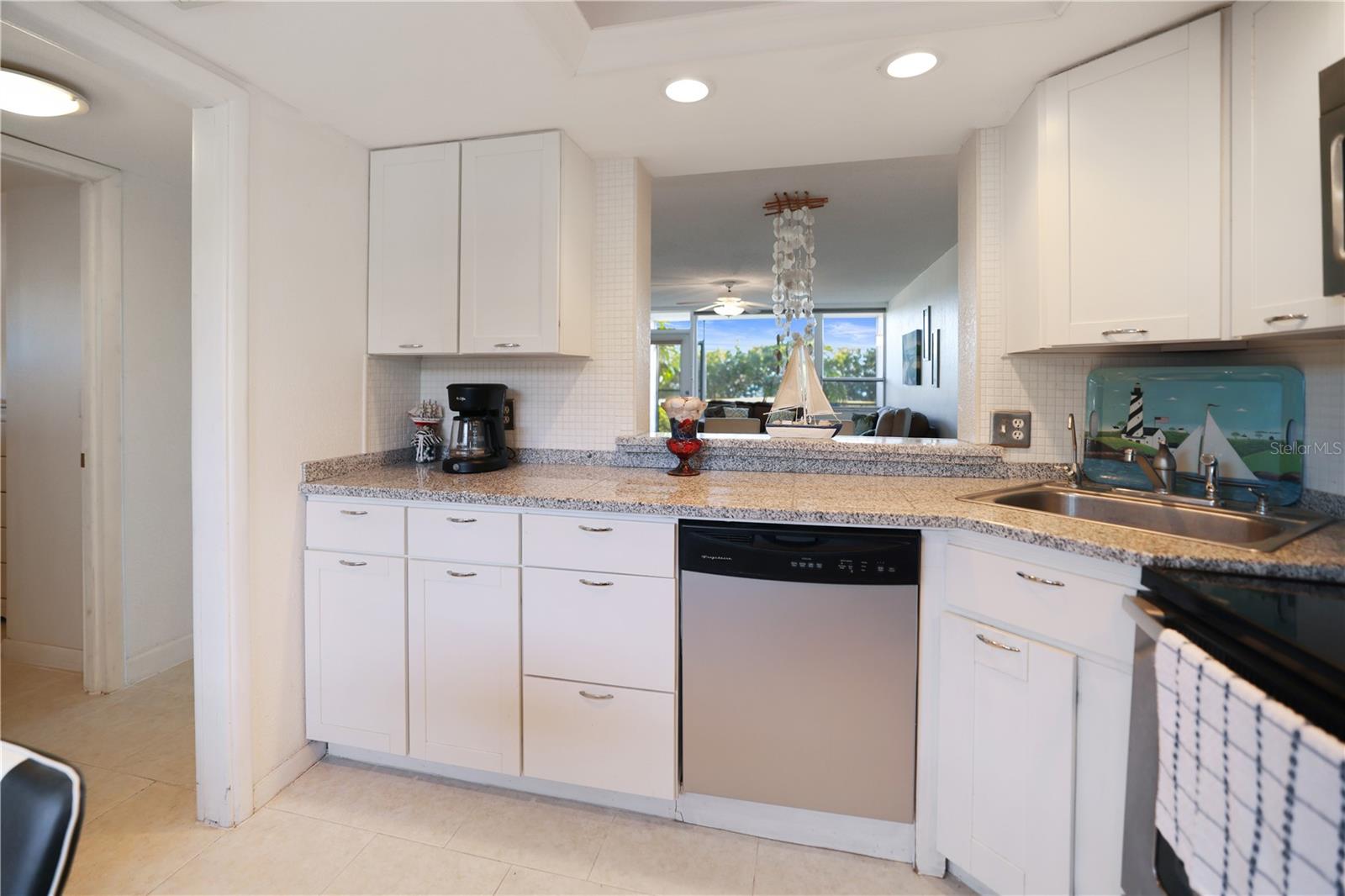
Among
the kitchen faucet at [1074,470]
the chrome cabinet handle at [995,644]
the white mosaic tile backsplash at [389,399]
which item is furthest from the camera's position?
the white mosaic tile backsplash at [389,399]

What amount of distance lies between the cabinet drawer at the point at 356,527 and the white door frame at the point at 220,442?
0.74 feet

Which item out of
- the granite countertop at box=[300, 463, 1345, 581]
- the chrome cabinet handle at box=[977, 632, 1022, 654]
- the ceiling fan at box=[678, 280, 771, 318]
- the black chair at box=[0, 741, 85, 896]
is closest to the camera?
the black chair at box=[0, 741, 85, 896]

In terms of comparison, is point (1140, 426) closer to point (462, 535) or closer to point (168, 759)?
point (462, 535)

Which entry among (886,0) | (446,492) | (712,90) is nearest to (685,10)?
(712,90)

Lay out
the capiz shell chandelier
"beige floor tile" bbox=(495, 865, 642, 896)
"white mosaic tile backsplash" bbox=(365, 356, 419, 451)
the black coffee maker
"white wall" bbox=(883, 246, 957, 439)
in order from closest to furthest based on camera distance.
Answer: "beige floor tile" bbox=(495, 865, 642, 896), the black coffee maker, "white mosaic tile backsplash" bbox=(365, 356, 419, 451), the capiz shell chandelier, "white wall" bbox=(883, 246, 957, 439)

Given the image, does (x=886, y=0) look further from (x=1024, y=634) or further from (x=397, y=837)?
(x=397, y=837)

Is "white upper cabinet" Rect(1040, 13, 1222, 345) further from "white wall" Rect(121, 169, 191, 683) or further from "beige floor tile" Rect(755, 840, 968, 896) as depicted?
"white wall" Rect(121, 169, 191, 683)

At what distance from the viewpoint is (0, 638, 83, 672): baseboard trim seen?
2.68m

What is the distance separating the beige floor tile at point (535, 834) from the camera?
162 cm

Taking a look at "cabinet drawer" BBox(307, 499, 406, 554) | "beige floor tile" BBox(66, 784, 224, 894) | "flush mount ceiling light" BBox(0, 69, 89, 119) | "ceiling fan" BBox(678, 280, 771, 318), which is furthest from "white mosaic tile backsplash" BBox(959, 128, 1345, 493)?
"ceiling fan" BBox(678, 280, 771, 318)

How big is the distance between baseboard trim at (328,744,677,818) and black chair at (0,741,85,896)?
1.39 m

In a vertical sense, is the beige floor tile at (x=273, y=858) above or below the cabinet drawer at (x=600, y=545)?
below

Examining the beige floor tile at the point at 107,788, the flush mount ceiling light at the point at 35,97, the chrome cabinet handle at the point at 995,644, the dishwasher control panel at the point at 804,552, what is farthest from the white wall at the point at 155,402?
the chrome cabinet handle at the point at 995,644

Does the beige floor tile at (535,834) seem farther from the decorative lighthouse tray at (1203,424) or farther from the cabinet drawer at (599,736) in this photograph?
the decorative lighthouse tray at (1203,424)
